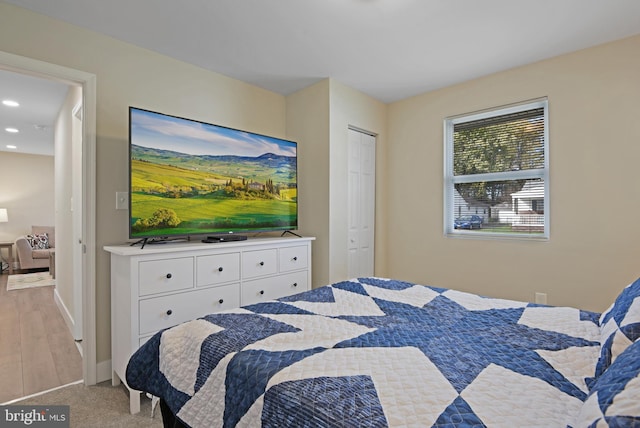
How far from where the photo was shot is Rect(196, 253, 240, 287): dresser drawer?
2252mm

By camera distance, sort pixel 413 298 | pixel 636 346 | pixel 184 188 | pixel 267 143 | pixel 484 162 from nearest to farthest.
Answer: pixel 636 346 → pixel 413 298 → pixel 184 188 → pixel 267 143 → pixel 484 162

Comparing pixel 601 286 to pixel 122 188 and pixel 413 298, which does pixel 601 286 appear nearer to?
pixel 413 298

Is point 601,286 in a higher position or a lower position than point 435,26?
lower

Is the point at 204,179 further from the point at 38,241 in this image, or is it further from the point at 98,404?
the point at 38,241

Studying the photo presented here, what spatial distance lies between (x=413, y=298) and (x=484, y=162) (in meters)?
2.19

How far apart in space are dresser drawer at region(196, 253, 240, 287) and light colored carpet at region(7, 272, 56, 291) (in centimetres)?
445

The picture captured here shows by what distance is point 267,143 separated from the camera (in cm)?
297

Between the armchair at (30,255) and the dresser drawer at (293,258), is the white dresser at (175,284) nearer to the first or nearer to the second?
the dresser drawer at (293,258)

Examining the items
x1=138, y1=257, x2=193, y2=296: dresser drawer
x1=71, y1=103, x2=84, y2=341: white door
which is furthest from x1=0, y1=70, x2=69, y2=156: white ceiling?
x1=138, y1=257, x2=193, y2=296: dresser drawer

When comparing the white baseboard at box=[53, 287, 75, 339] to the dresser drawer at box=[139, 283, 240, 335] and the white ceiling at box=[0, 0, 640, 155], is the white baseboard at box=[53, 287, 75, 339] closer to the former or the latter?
the dresser drawer at box=[139, 283, 240, 335]

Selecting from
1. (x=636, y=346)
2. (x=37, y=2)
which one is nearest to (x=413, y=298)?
(x=636, y=346)

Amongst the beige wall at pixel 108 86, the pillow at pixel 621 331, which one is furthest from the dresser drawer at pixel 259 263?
the pillow at pixel 621 331

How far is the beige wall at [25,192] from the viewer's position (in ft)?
20.9

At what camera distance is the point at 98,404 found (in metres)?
1.98
